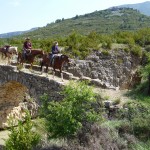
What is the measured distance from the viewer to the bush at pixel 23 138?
13961mm

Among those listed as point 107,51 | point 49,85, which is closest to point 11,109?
point 49,85

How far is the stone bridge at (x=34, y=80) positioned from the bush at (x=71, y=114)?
177 inches

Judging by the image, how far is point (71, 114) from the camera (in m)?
13.5

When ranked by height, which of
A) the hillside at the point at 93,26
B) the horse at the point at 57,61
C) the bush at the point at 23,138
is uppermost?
the horse at the point at 57,61

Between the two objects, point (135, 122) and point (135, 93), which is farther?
point (135, 93)

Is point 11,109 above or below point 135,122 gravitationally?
below

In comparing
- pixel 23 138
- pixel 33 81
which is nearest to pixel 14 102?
pixel 33 81

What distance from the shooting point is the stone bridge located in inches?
747

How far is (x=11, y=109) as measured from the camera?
24406mm

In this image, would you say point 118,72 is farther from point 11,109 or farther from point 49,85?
point 49,85

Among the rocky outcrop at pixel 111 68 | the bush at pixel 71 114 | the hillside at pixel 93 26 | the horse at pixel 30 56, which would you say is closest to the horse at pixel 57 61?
the horse at pixel 30 56

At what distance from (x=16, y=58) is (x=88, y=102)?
11.8 metres

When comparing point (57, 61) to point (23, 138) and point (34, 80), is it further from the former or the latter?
point (23, 138)

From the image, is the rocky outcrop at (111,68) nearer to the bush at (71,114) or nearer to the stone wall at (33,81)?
the stone wall at (33,81)
